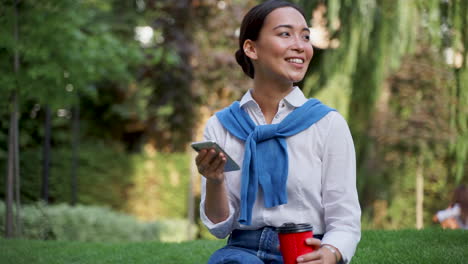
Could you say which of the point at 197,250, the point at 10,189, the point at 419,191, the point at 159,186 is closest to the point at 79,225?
the point at 10,189

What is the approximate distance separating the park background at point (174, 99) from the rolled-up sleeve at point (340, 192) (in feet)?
16.3

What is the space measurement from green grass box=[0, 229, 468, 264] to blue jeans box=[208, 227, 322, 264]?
220 centimetres

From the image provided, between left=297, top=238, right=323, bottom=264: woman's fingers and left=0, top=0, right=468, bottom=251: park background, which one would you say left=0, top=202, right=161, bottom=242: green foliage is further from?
left=297, top=238, right=323, bottom=264: woman's fingers

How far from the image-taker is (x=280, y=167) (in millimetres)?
2289

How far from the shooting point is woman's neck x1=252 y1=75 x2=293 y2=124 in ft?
8.12

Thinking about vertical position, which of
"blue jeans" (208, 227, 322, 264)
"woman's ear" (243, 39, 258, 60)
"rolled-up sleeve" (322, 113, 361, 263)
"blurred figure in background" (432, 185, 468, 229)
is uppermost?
"woman's ear" (243, 39, 258, 60)

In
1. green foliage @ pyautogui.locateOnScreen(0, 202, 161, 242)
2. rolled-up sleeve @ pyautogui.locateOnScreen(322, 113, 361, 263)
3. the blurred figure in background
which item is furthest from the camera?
green foliage @ pyautogui.locateOnScreen(0, 202, 161, 242)

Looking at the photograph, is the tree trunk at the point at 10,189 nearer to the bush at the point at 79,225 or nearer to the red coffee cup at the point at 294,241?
the bush at the point at 79,225

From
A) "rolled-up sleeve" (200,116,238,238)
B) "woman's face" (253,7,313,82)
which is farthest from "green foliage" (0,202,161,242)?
"woman's face" (253,7,313,82)

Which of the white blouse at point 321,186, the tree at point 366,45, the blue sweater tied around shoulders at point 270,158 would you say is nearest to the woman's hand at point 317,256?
the white blouse at point 321,186

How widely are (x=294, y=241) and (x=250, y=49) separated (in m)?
0.85

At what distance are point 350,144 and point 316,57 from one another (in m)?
6.83

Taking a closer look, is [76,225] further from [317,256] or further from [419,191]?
[317,256]

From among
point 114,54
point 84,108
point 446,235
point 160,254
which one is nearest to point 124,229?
point 114,54
